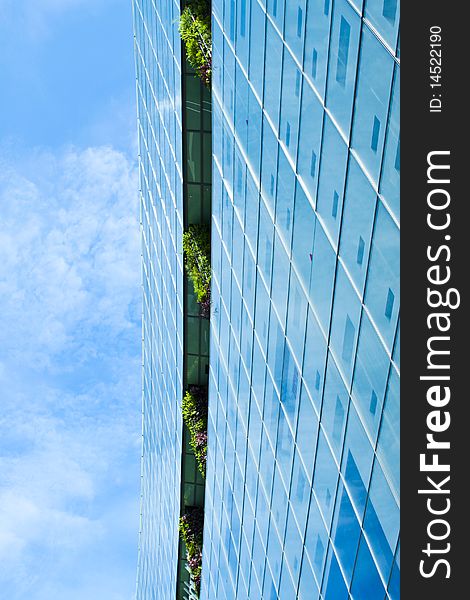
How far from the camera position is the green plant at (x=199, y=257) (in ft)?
104

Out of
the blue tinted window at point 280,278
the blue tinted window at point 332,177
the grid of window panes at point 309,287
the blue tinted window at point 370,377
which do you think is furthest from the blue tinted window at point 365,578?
the blue tinted window at point 280,278

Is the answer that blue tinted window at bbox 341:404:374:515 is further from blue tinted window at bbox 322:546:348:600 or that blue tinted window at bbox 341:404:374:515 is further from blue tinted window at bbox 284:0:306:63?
blue tinted window at bbox 284:0:306:63

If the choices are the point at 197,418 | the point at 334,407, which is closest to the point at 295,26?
the point at 334,407

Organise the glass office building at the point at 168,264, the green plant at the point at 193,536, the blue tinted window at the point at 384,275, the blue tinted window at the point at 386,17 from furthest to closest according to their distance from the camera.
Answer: the green plant at the point at 193,536 → the glass office building at the point at 168,264 → the blue tinted window at the point at 384,275 → the blue tinted window at the point at 386,17

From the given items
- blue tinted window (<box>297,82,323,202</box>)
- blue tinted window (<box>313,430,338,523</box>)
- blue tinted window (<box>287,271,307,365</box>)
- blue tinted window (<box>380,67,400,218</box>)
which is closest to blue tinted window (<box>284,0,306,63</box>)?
blue tinted window (<box>297,82,323,202</box>)

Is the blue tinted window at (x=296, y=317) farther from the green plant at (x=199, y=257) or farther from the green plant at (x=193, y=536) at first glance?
the green plant at (x=193, y=536)

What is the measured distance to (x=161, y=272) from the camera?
135 feet

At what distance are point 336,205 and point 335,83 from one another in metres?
2.36

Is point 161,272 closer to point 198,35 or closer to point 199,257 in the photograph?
point 199,257

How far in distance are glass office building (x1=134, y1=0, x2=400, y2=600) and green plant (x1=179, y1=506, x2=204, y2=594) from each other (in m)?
2.35

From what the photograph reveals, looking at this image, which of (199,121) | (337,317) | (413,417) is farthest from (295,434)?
(199,121)

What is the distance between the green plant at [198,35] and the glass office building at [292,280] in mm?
1260

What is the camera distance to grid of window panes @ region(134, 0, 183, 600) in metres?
Answer: 33.3

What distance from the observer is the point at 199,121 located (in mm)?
31031
